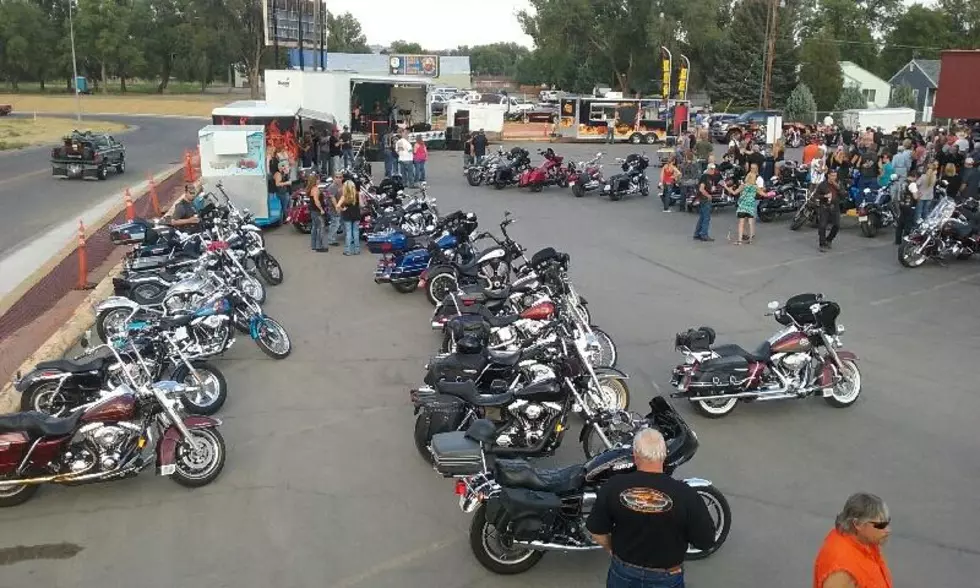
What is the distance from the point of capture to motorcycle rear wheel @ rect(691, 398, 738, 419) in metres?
7.91

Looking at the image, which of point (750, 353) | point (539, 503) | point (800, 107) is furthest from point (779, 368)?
point (800, 107)

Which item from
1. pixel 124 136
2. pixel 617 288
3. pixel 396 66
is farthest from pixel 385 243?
pixel 396 66

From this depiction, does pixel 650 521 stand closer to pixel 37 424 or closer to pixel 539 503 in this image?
pixel 539 503

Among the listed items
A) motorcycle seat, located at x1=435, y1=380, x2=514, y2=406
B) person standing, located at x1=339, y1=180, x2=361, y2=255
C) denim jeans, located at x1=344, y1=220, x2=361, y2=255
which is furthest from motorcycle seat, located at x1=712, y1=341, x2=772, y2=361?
denim jeans, located at x1=344, y1=220, x2=361, y2=255

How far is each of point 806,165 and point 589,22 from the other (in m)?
48.1

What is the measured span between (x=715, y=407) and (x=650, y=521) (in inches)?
170

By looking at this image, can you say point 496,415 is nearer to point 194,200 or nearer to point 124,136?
point 194,200

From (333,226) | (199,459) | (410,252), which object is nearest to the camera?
(199,459)

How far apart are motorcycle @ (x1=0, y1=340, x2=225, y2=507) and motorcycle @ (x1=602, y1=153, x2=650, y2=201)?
16515mm

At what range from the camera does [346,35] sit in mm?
134750

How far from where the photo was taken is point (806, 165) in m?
20.4

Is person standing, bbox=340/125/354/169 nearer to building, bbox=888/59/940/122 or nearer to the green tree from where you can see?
building, bbox=888/59/940/122

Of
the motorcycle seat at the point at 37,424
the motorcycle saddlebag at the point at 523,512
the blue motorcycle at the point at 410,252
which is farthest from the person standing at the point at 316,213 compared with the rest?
the motorcycle saddlebag at the point at 523,512

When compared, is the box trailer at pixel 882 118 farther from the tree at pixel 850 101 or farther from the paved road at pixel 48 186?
the paved road at pixel 48 186
